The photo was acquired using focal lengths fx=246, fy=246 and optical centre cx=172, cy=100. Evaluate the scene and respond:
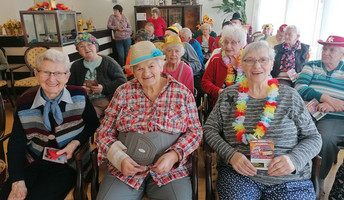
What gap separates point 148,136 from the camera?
1.50 metres

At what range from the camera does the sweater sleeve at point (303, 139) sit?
139 centimetres

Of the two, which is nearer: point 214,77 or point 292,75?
point 214,77

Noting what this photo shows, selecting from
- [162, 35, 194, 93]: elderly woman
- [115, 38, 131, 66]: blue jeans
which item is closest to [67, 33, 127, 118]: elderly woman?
[162, 35, 194, 93]: elderly woman

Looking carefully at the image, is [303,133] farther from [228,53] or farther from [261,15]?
[261,15]

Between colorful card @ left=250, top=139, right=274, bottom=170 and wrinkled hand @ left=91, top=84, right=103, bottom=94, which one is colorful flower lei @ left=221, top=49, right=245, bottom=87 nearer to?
colorful card @ left=250, top=139, right=274, bottom=170

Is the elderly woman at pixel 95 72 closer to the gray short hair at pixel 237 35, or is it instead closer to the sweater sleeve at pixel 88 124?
the sweater sleeve at pixel 88 124

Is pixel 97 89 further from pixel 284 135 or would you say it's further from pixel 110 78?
pixel 284 135

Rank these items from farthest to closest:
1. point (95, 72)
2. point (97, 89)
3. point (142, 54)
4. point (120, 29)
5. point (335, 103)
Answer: point (120, 29) < point (95, 72) < point (97, 89) < point (335, 103) < point (142, 54)

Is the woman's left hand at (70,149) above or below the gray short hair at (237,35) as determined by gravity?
below

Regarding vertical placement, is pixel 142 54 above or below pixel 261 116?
above

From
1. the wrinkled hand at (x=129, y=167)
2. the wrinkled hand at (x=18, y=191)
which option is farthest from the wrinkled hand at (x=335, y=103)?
the wrinkled hand at (x=18, y=191)

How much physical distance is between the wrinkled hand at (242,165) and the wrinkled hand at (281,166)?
92 millimetres

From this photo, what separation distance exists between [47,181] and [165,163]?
0.73 m

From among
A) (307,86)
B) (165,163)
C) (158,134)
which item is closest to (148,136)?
(158,134)
